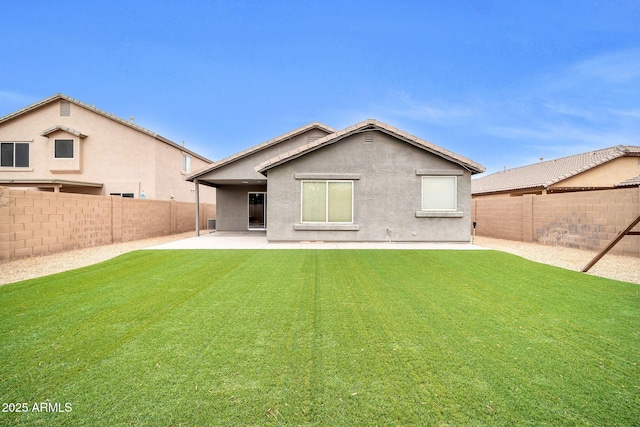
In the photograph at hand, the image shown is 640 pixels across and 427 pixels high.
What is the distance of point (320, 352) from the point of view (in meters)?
3.23

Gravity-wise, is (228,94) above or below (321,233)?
above

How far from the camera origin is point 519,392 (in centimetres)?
254

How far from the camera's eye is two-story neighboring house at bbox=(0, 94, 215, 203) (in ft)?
67.1

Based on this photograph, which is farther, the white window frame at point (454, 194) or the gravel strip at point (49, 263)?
the white window frame at point (454, 194)

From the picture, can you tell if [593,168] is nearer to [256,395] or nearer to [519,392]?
[519,392]

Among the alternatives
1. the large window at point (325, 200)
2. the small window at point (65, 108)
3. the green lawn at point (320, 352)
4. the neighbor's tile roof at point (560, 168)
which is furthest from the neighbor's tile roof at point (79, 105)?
the neighbor's tile roof at point (560, 168)

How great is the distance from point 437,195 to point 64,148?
79.4 ft

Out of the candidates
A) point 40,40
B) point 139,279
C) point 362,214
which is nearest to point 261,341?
point 139,279

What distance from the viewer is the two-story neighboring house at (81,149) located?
20.4m

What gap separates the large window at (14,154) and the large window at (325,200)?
2142cm

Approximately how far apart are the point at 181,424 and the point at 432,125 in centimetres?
3168

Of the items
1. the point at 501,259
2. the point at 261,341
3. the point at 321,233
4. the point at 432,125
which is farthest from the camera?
the point at 432,125

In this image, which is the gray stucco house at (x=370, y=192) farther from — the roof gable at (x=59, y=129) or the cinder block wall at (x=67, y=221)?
the roof gable at (x=59, y=129)

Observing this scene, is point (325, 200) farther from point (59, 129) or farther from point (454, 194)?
point (59, 129)
